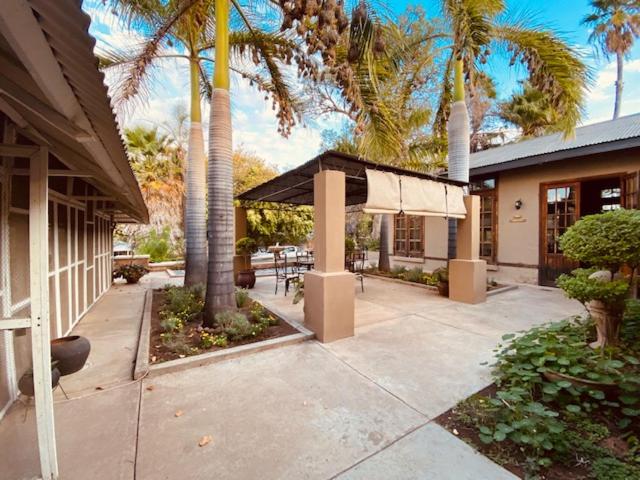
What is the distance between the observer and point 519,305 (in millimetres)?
6293

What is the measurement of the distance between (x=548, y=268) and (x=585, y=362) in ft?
20.5

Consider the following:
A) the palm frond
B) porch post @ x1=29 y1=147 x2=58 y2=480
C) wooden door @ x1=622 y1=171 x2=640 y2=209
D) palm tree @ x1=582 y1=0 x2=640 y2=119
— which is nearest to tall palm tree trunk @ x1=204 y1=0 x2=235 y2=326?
porch post @ x1=29 y1=147 x2=58 y2=480

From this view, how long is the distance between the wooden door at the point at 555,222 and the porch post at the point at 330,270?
270 inches

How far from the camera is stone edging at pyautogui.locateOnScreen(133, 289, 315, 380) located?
130 inches

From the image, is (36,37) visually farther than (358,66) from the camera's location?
No

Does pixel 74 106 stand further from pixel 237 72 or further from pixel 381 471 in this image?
pixel 237 72

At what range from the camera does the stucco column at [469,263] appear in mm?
6352

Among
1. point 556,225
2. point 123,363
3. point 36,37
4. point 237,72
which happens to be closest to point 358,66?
point 237,72

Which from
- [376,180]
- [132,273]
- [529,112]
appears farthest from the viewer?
[529,112]

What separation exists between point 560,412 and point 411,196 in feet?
12.0

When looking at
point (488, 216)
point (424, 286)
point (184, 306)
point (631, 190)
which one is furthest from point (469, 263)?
point (184, 306)

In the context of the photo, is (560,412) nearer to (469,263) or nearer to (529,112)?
(469,263)

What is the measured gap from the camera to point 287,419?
251cm

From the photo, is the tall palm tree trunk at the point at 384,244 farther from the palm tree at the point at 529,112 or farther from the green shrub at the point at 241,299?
the palm tree at the point at 529,112
